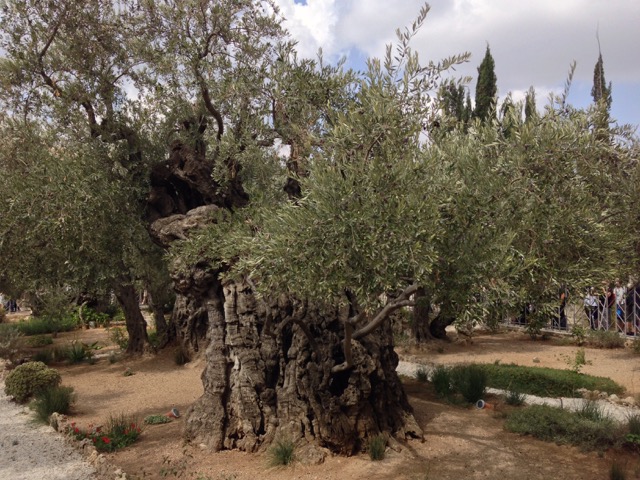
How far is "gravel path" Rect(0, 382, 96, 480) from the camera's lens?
342 inches

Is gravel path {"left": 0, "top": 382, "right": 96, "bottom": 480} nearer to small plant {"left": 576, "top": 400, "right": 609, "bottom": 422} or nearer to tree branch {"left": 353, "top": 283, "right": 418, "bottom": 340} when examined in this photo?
tree branch {"left": 353, "top": 283, "right": 418, "bottom": 340}

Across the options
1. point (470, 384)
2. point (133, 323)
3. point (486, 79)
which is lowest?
point (470, 384)

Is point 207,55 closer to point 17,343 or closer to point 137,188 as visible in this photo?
point 137,188

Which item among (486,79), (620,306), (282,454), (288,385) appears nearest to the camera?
(282,454)

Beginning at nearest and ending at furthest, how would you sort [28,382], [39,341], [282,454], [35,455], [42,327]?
1. [282,454]
2. [35,455]
3. [28,382]
4. [39,341]
5. [42,327]

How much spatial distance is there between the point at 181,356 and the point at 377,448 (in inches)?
405

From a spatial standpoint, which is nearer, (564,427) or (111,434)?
(564,427)

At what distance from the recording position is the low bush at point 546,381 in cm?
1363

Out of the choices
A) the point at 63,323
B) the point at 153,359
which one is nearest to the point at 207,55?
the point at 153,359

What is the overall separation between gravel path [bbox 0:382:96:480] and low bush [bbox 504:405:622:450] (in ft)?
23.2

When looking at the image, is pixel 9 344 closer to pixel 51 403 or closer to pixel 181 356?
pixel 181 356

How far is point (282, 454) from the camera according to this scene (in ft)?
27.7

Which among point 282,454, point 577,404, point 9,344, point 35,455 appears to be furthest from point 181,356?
point 577,404

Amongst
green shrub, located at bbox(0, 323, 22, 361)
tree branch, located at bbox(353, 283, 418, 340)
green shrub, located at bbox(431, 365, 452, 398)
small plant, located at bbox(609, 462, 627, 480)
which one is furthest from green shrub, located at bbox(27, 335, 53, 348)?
small plant, located at bbox(609, 462, 627, 480)
